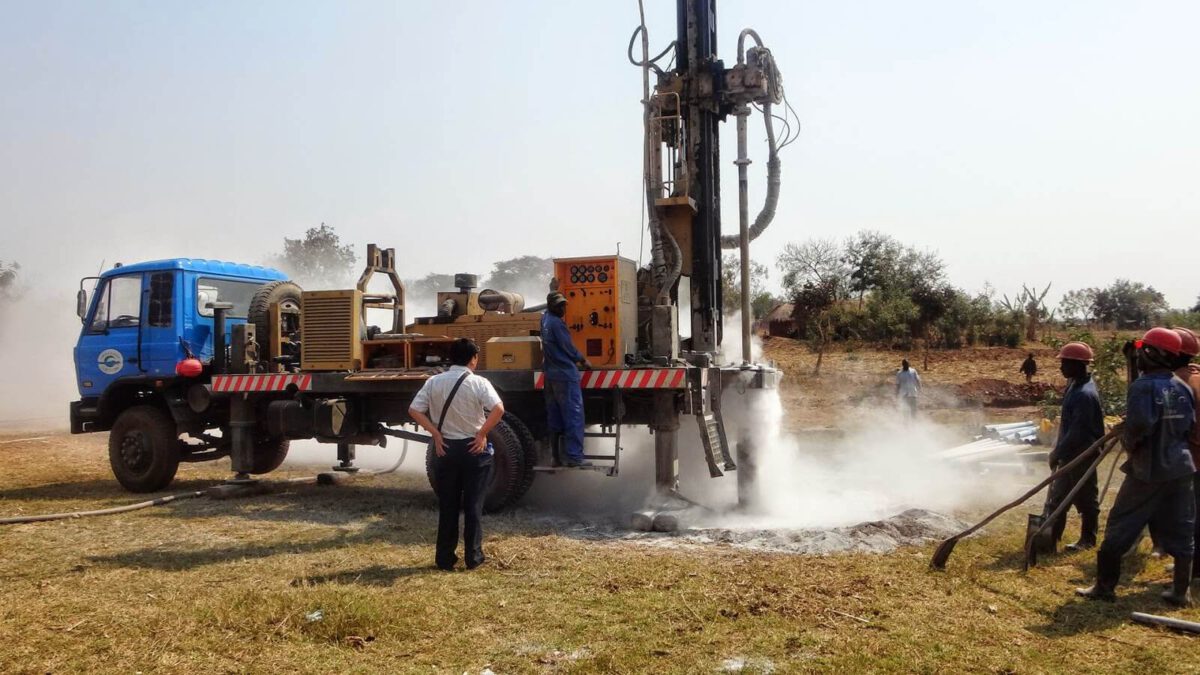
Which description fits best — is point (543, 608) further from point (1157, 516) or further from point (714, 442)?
point (1157, 516)

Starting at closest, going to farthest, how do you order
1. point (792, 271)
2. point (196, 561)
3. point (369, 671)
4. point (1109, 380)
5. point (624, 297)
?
point (369, 671) < point (196, 561) < point (624, 297) < point (1109, 380) < point (792, 271)

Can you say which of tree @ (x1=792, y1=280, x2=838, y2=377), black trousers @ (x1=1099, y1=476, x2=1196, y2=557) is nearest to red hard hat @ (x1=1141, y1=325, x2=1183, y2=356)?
black trousers @ (x1=1099, y1=476, x2=1196, y2=557)

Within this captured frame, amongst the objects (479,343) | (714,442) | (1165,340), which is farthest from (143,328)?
(1165,340)

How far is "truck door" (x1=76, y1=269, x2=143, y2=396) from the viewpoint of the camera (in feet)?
36.9

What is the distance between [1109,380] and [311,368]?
13.6 metres

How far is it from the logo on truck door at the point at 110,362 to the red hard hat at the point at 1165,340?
11.2m

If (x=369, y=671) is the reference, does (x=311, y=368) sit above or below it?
above

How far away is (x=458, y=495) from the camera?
256 inches

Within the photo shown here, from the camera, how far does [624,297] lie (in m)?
9.27

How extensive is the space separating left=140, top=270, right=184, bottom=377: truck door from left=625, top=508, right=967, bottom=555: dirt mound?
666cm

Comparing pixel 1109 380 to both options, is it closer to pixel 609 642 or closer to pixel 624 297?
pixel 624 297

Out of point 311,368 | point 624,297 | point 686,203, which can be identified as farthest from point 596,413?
point 311,368

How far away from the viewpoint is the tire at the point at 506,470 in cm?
880

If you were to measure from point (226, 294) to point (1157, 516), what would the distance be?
1060 centimetres
